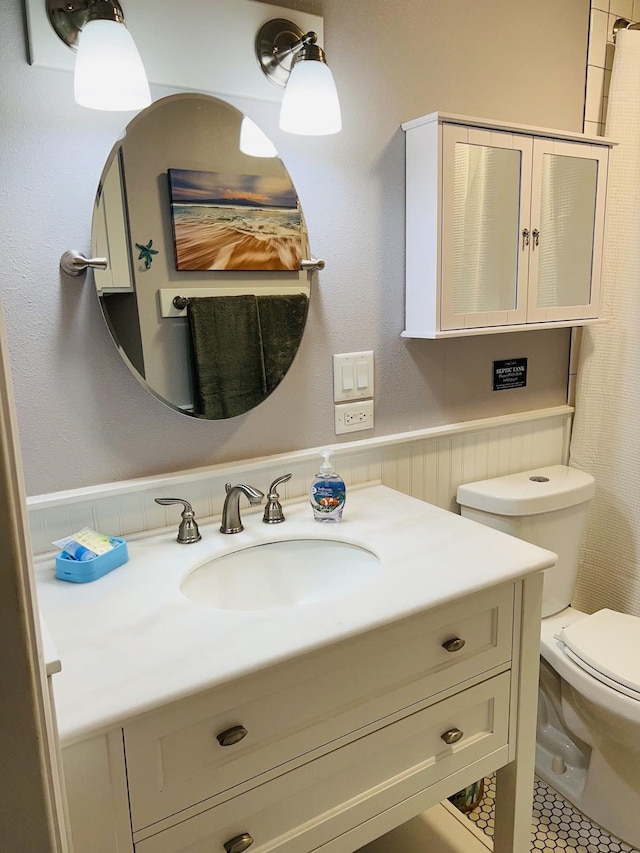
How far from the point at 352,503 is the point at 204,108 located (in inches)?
34.7

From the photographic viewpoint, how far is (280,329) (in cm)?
137

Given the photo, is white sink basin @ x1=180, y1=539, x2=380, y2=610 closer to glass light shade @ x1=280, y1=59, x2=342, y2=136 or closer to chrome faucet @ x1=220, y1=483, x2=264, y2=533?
chrome faucet @ x1=220, y1=483, x2=264, y2=533

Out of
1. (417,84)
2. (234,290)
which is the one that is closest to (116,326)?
(234,290)

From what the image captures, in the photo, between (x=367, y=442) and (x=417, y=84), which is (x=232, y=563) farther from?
(x=417, y=84)

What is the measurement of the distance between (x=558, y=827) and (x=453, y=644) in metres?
0.87

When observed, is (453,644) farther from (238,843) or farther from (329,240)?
(329,240)

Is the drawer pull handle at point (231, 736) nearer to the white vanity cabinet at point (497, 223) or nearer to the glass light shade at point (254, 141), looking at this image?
the white vanity cabinet at point (497, 223)

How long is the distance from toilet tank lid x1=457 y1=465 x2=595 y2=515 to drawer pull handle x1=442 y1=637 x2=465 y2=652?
57cm

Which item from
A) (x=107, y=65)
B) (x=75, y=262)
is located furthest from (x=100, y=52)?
(x=75, y=262)

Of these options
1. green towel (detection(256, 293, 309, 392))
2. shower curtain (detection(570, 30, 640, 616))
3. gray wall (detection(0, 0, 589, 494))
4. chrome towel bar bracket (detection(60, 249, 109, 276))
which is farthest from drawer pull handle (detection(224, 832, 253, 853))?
shower curtain (detection(570, 30, 640, 616))

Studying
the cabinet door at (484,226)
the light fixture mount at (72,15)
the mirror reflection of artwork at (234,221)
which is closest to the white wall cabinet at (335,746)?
the cabinet door at (484,226)

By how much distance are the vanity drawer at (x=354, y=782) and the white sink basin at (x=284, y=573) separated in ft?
0.90

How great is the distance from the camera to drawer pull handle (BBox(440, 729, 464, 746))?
1080mm

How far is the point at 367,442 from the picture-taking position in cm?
153
